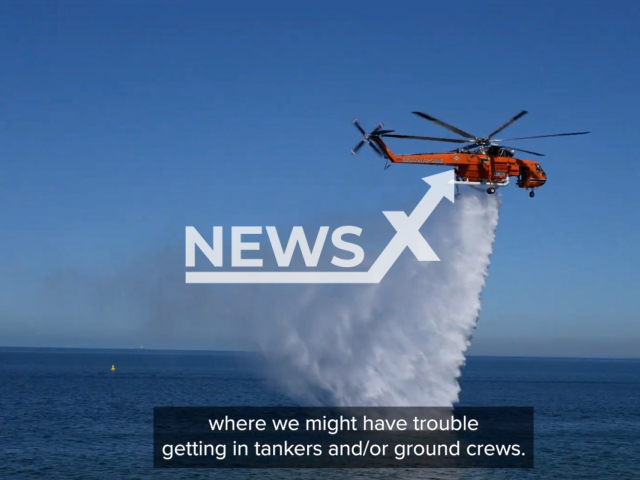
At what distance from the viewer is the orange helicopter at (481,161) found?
43812mm

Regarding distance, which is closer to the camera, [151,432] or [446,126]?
[446,126]

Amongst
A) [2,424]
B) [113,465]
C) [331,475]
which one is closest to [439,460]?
[331,475]

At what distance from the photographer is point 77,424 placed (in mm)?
68625

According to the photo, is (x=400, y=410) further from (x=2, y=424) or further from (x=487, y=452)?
(x=2, y=424)

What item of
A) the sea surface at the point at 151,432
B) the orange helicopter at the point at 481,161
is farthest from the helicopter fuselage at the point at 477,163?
the sea surface at the point at 151,432

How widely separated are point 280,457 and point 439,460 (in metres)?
11.5

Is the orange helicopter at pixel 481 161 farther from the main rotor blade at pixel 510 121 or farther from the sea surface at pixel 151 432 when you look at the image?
the sea surface at pixel 151 432

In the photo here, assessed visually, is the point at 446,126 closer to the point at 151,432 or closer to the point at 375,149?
the point at 375,149

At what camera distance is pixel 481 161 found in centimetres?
4494

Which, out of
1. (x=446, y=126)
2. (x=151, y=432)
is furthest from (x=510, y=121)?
(x=151, y=432)

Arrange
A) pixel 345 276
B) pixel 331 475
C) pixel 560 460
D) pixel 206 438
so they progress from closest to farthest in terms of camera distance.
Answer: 1. pixel 331 475
2. pixel 560 460
3. pixel 206 438
4. pixel 345 276

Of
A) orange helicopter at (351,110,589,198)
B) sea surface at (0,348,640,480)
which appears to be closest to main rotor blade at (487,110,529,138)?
orange helicopter at (351,110,589,198)

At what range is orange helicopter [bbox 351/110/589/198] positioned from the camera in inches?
1725

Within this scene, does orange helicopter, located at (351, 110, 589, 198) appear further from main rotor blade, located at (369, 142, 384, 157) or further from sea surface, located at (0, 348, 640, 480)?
sea surface, located at (0, 348, 640, 480)
